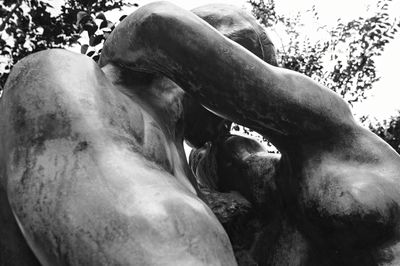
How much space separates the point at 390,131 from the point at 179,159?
5.08 m

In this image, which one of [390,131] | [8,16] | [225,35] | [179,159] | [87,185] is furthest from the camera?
[390,131]

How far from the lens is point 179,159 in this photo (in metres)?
1.93

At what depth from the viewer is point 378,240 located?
1680mm

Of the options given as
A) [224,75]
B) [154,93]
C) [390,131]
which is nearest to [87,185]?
[224,75]

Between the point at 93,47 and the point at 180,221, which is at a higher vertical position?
the point at 180,221

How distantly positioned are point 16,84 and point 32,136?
0.21 metres

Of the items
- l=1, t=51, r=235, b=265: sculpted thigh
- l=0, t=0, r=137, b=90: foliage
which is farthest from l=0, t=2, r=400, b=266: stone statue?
l=0, t=0, r=137, b=90: foliage

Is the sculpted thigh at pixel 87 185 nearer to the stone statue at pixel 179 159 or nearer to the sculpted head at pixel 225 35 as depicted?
the stone statue at pixel 179 159

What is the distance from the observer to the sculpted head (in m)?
2.19

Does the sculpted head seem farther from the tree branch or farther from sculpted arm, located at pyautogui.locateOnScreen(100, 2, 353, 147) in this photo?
the tree branch

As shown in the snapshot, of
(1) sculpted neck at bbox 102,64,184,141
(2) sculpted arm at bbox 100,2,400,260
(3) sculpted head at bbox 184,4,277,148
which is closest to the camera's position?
(2) sculpted arm at bbox 100,2,400,260

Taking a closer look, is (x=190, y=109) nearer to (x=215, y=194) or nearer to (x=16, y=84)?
(x=215, y=194)

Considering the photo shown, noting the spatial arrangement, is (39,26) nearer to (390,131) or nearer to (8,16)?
(8,16)

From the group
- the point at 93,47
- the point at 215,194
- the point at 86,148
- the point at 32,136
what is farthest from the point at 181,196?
the point at 93,47
